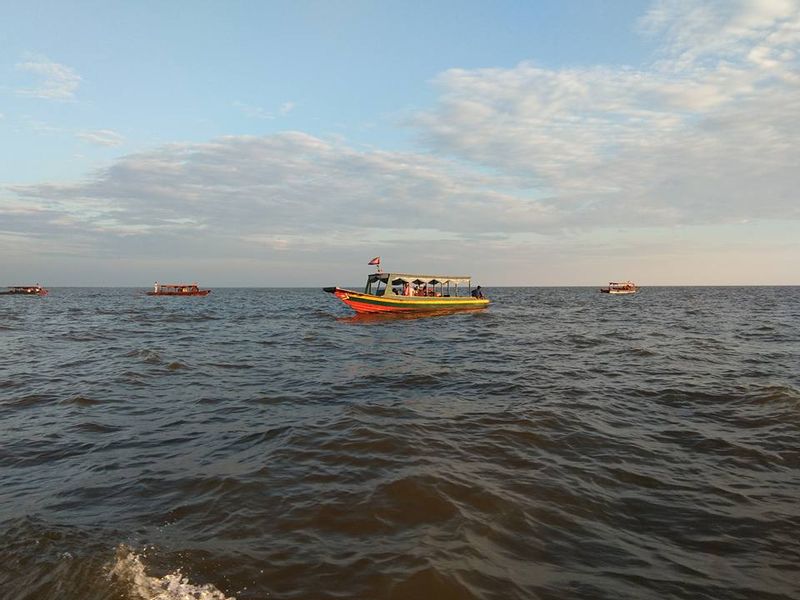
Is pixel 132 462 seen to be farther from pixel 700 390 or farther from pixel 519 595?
pixel 700 390

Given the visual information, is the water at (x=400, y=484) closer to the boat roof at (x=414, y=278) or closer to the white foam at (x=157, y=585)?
the white foam at (x=157, y=585)

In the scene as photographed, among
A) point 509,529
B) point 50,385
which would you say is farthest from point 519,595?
point 50,385

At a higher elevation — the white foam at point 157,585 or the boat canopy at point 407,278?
the boat canopy at point 407,278

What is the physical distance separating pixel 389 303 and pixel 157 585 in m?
30.4

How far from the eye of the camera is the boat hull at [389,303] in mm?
33062

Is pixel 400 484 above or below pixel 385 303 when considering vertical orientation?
below

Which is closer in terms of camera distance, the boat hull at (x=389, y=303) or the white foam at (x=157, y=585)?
the white foam at (x=157, y=585)

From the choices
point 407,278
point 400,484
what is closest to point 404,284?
point 407,278

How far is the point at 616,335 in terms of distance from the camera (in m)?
24.1

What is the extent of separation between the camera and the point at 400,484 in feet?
19.7

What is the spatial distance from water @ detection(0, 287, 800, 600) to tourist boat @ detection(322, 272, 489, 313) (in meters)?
19.3

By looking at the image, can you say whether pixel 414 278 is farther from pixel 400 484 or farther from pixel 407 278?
pixel 400 484

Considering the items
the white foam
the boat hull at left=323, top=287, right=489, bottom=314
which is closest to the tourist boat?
the boat hull at left=323, top=287, right=489, bottom=314

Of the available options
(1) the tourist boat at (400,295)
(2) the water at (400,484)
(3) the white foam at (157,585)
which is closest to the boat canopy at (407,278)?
(1) the tourist boat at (400,295)
